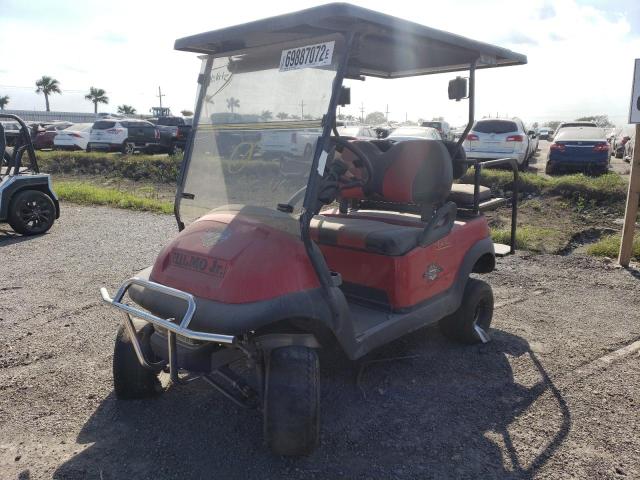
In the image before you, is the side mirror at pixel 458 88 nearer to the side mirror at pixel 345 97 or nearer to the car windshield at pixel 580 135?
the side mirror at pixel 345 97

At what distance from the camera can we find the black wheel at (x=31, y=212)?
325 inches

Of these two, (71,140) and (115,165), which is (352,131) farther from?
(71,140)

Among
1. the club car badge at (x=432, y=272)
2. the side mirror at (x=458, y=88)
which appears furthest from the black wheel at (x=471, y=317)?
the side mirror at (x=458, y=88)

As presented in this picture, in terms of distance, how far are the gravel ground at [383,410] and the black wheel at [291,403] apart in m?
0.18

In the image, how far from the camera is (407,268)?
3.55 m

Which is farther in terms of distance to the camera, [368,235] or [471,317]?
[471,317]

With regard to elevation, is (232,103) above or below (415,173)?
above

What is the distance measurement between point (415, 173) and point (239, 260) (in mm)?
1666

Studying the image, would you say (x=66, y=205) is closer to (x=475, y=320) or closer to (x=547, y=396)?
(x=475, y=320)

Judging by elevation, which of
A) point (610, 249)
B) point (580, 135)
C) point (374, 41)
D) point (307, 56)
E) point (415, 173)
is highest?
point (374, 41)

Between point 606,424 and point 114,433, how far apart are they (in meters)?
2.76

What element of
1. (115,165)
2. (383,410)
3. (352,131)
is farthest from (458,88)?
(115,165)

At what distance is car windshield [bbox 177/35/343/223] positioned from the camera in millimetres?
2889

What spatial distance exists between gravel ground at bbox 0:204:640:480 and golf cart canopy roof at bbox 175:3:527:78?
2.06m
